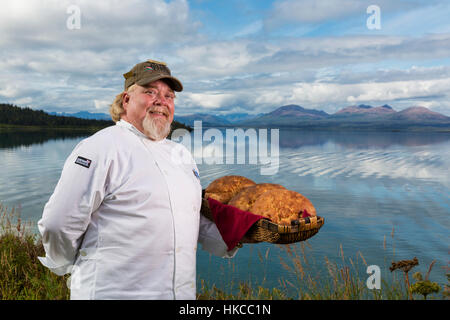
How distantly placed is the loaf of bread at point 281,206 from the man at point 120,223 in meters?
0.57

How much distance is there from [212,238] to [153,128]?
110 cm

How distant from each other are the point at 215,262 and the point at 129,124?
355 inches

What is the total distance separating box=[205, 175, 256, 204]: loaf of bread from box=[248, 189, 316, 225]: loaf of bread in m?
0.49

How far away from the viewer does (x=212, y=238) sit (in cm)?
324

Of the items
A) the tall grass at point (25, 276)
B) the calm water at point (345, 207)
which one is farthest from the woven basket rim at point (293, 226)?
the tall grass at point (25, 276)

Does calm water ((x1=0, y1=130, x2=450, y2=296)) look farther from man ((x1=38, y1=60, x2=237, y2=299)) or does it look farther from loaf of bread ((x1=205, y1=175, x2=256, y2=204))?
man ((x1=38, y1=60, x2=237, y2=299))

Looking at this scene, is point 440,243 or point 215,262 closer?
point 215,262

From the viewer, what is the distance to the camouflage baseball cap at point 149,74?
2.93 metres

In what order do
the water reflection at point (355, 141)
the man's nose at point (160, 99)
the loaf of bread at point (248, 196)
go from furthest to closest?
the water reflection at point (355, 141), the loaf of bread at point (248, 196), the man's nose at point (160, 99)

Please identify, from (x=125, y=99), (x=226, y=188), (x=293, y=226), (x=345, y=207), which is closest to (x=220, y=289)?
(x=226, y=188)

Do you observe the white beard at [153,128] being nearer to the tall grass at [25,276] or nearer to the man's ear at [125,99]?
the man's ear at [125,99]
